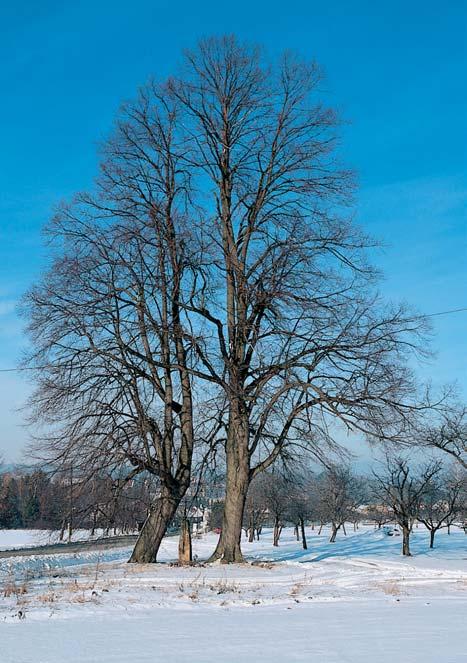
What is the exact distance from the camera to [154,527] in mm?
15625

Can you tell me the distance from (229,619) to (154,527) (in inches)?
351

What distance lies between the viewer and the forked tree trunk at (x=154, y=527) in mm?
15609

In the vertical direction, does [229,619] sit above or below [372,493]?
below

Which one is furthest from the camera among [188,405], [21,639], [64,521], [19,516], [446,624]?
[19,516]

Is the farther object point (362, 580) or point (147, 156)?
point (147, 156)

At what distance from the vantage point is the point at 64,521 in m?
14.7

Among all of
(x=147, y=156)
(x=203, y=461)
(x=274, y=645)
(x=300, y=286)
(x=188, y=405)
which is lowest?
(x=274, y=645)

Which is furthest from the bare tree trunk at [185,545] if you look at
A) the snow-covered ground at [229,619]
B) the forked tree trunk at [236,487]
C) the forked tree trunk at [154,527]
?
the snow-covered ground at [229,619]

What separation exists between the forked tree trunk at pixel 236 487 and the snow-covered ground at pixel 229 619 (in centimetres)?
346

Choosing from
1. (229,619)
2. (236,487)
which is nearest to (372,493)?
(236,487)

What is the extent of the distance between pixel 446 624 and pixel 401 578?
5596 millimetres

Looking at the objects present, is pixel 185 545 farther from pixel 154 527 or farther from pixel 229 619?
pixel 229 619

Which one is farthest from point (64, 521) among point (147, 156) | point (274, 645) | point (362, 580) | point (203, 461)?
point (274, 645)

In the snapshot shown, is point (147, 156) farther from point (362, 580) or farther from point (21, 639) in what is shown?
point (21, 639)
